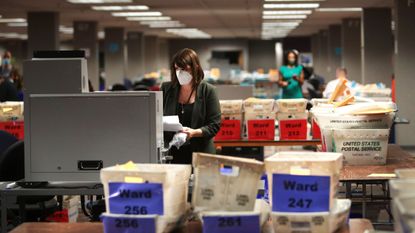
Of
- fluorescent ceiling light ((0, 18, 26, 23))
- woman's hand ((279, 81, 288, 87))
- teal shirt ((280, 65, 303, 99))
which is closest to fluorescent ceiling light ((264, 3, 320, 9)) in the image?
teal shirt ((280, 65, 303, 99))

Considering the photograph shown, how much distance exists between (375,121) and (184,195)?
2128 mm

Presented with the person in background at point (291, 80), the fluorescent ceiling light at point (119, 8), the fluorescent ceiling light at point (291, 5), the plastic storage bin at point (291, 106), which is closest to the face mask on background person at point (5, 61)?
the fluorescent ceiling light at point (119, 8)

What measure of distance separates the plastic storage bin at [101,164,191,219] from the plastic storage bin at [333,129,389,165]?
1965mm

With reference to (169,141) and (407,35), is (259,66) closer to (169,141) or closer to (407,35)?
(407,35)

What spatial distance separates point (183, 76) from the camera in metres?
4.87

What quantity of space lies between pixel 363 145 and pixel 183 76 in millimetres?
1256

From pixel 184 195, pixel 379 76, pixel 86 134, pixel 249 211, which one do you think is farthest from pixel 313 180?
pixel 379 76

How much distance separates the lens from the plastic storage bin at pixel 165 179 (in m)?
2.64

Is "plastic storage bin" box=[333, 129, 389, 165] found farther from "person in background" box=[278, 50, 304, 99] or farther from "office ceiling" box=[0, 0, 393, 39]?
"office ceiling" box=[0, 0, 393, 39]

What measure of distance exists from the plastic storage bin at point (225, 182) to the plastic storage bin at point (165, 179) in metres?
0.07

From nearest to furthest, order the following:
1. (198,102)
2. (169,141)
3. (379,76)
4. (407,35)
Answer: (169,141), (198,102), (407,35), (379,76)

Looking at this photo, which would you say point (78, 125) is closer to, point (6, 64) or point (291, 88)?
point (6, 64)

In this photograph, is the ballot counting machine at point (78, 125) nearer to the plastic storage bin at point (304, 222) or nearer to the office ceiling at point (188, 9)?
the plastic storage bin at point (304, 222)

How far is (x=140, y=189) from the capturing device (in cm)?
266
